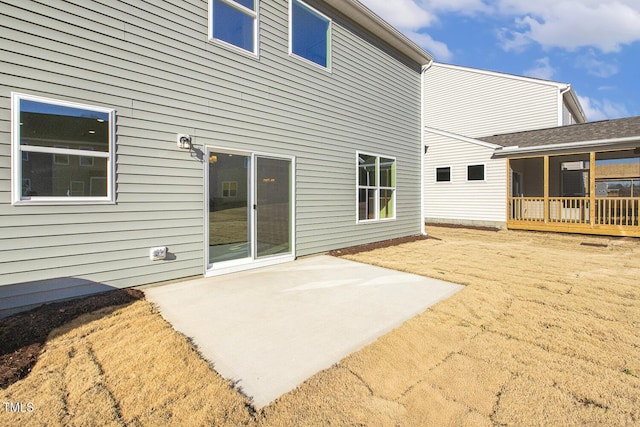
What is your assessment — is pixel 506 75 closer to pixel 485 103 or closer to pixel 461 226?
pixel 485 103

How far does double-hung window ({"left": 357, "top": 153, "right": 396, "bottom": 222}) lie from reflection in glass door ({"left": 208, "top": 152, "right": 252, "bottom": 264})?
3099 mm

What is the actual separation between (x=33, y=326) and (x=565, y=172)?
1972 centimetres

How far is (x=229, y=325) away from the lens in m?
2.99

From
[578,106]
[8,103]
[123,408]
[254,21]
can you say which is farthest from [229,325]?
[578,106]

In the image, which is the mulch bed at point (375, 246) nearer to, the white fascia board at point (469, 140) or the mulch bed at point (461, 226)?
the mulch bed at point (461, 226)

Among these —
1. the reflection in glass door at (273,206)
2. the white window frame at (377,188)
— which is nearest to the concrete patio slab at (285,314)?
the reflection in glass door at (273,206)

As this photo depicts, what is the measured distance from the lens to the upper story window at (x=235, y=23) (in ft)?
15.4

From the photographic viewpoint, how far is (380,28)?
24.0 feet

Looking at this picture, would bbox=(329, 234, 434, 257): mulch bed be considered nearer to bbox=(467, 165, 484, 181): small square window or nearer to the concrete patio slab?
the concrete patio slab

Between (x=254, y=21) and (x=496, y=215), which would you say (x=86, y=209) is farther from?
(x=496, y=215)

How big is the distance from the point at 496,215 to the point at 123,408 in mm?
12905

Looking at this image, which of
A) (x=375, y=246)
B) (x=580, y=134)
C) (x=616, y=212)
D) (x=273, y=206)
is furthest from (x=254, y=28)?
(x=616, y=212)

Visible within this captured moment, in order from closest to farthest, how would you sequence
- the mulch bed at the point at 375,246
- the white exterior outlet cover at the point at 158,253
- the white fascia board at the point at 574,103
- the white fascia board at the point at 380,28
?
the white exterior outlet cover at the point at 158,253 → the white fascia board at the point at 380,28 → the mulch bed at the point at 375,246 → the white fascia board at the point at 574,103

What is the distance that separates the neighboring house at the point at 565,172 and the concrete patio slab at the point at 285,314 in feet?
28.4
